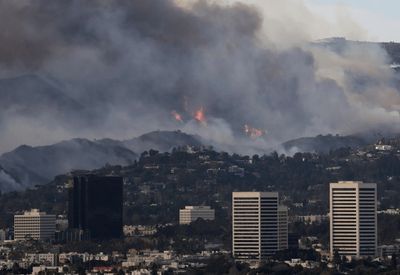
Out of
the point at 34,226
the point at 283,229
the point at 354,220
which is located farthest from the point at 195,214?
the point at 354,220

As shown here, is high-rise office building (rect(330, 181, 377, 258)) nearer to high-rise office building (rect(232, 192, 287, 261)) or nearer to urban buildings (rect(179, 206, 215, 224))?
high-rise office building (rect(232, 192, 287, 261))

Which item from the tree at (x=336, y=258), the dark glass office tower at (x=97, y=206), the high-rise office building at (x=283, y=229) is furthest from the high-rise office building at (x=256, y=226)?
the dark glass office tower at (x=97, y=206)

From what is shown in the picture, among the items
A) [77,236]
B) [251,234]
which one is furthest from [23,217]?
[251,234]

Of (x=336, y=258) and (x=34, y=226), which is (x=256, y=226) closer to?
(x=336, y=258)

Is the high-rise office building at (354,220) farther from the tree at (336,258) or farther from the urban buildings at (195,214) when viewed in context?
the urban buildings at (195,214)

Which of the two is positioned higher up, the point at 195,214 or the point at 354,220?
the point at 195,214
